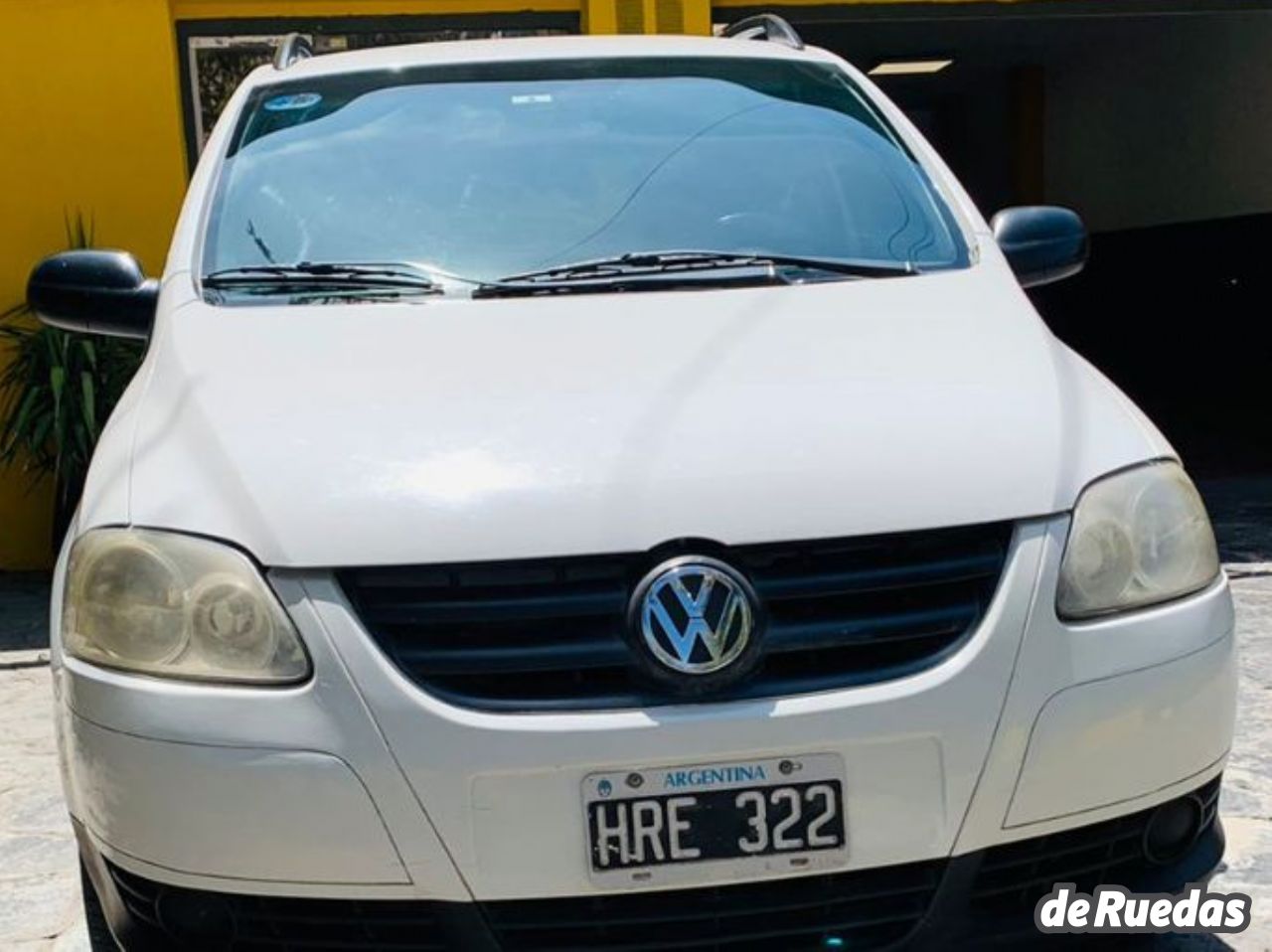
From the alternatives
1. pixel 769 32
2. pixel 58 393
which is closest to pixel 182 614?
pixel 769 32

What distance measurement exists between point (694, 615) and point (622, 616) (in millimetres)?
97

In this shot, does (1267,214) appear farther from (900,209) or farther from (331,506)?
(331,506)

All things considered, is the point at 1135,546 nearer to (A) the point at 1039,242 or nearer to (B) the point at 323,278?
(A) the point at 1039,242

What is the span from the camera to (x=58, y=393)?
19.4 feet

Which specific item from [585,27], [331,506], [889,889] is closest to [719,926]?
[889,889]

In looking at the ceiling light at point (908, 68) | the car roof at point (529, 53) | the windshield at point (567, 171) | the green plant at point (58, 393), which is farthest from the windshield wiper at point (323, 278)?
the ceiling light at point (908, 68)

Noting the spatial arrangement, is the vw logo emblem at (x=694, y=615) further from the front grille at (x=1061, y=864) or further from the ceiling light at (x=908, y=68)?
the ceiling light at (x=908, y=68)

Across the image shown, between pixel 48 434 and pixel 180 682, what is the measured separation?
4.44 m

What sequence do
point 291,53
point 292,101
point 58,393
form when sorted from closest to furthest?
point 292,101
point 291,53
point 58,393

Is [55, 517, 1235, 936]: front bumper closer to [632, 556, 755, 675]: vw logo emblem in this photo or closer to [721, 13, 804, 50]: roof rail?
[632, 556, 755, 675]: vw logo emblem

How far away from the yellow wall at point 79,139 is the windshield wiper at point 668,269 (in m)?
4.10

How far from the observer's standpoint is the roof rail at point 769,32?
12.6 ft

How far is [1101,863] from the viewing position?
6.95 feet

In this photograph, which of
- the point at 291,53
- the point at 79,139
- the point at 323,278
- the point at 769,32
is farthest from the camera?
the point at 79,139
